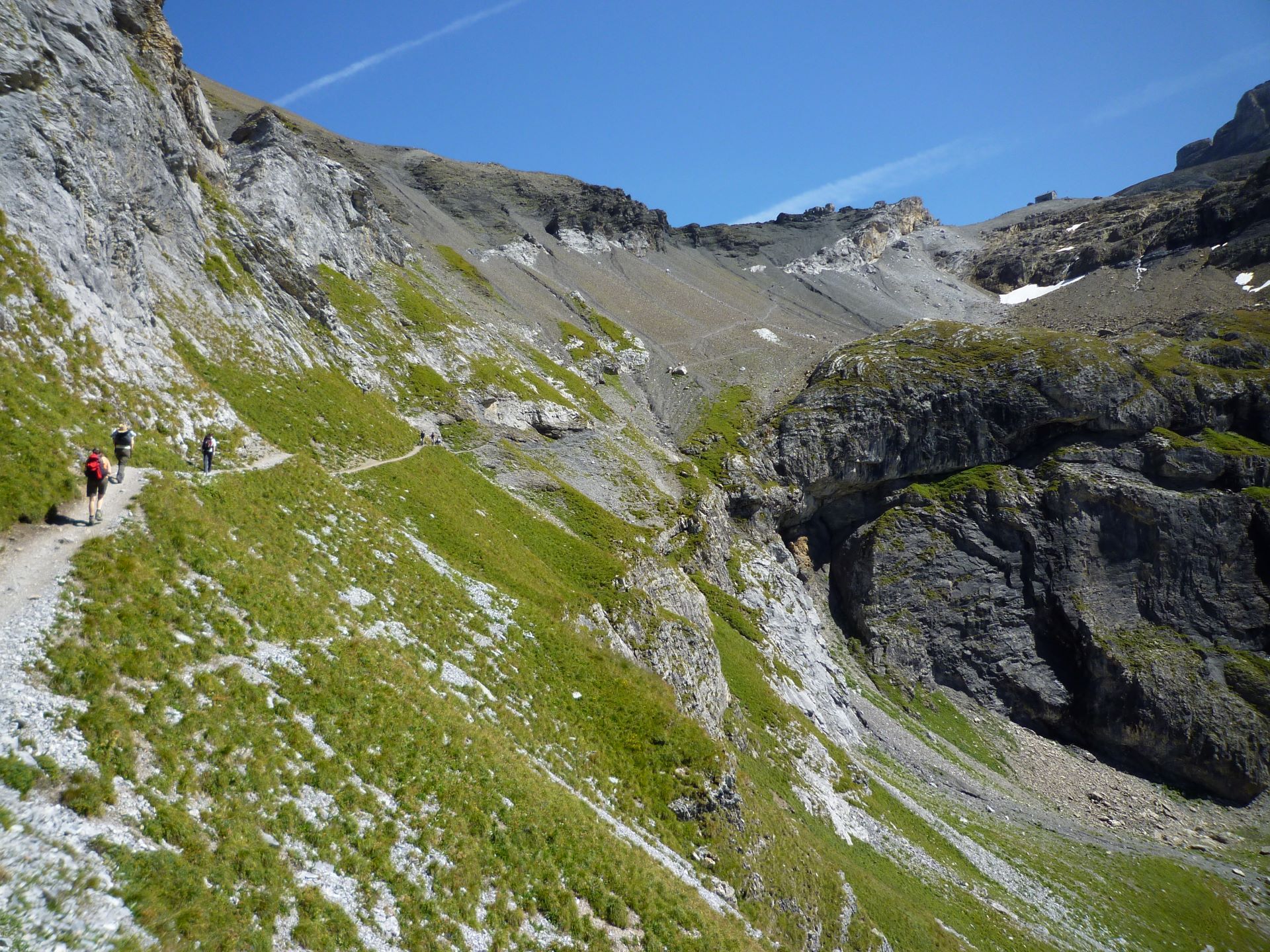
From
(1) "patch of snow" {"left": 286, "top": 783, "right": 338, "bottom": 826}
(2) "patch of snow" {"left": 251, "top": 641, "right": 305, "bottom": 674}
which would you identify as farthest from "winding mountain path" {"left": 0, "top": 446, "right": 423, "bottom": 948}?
(2) "patch of snow" {"left": 251, "top": 641, "right": 305, "bottom": 674}

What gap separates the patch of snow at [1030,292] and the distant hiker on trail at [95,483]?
186 meters

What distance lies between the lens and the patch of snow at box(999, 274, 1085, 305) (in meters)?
162

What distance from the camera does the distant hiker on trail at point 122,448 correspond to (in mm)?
18031

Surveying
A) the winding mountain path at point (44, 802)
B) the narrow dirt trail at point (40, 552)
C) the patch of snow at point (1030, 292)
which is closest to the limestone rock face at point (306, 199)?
the narrow dirt trail at point (40, 552)

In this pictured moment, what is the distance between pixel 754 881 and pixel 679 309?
128410 millimetres

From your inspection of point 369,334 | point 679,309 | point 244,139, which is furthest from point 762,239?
point 369,334

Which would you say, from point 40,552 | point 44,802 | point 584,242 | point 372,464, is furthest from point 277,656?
point 584,242

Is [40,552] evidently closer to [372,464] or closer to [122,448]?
[122,448]

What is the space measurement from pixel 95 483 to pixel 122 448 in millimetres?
3330

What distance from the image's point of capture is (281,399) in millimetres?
36719

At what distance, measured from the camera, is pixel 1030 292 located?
554ft

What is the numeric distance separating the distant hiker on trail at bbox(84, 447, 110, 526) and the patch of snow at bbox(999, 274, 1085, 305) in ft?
612

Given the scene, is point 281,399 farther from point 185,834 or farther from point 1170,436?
point 1170,436

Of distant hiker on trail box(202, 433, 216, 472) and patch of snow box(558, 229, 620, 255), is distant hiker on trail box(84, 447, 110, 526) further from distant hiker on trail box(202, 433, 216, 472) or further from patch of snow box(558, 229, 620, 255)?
patch of snow box(558, 229, 620, 255)
